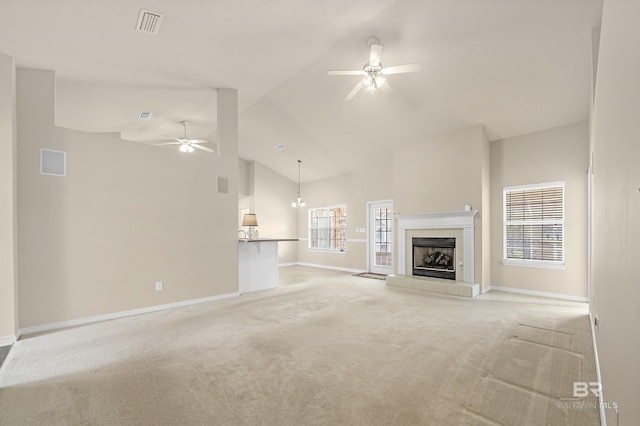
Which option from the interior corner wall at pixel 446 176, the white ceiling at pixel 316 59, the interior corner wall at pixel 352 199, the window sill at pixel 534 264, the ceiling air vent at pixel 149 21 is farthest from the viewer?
the interior corner wall at pixel 352 199

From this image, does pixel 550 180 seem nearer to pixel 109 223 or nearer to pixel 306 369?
pixel 306 369

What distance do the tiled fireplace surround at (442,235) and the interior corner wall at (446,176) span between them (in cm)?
11

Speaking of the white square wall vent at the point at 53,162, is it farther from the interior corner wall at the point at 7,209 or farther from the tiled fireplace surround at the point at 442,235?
the tiled fireplace surround at the point at 442,235

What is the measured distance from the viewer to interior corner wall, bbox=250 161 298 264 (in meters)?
9.55

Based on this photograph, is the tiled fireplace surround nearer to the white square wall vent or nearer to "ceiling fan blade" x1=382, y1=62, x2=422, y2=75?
"ceiling fan blade" x1=382, y1=62, x2=422, y2=75

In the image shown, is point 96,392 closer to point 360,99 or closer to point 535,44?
point 360,99

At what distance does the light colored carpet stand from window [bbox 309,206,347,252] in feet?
15.6

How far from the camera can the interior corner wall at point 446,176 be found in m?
5.71

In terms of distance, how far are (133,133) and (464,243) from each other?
745 centimetres

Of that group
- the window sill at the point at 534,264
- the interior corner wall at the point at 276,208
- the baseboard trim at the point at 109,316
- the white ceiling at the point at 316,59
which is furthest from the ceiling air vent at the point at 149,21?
the window sill at the point at 534,264

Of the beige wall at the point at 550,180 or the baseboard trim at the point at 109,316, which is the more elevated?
the beige wall at the point at 550,180

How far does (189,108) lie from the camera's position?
232 inches

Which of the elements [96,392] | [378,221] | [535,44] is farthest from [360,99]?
[96,392]

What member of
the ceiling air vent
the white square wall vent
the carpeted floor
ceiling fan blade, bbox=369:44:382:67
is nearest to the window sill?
the carpeted floor
